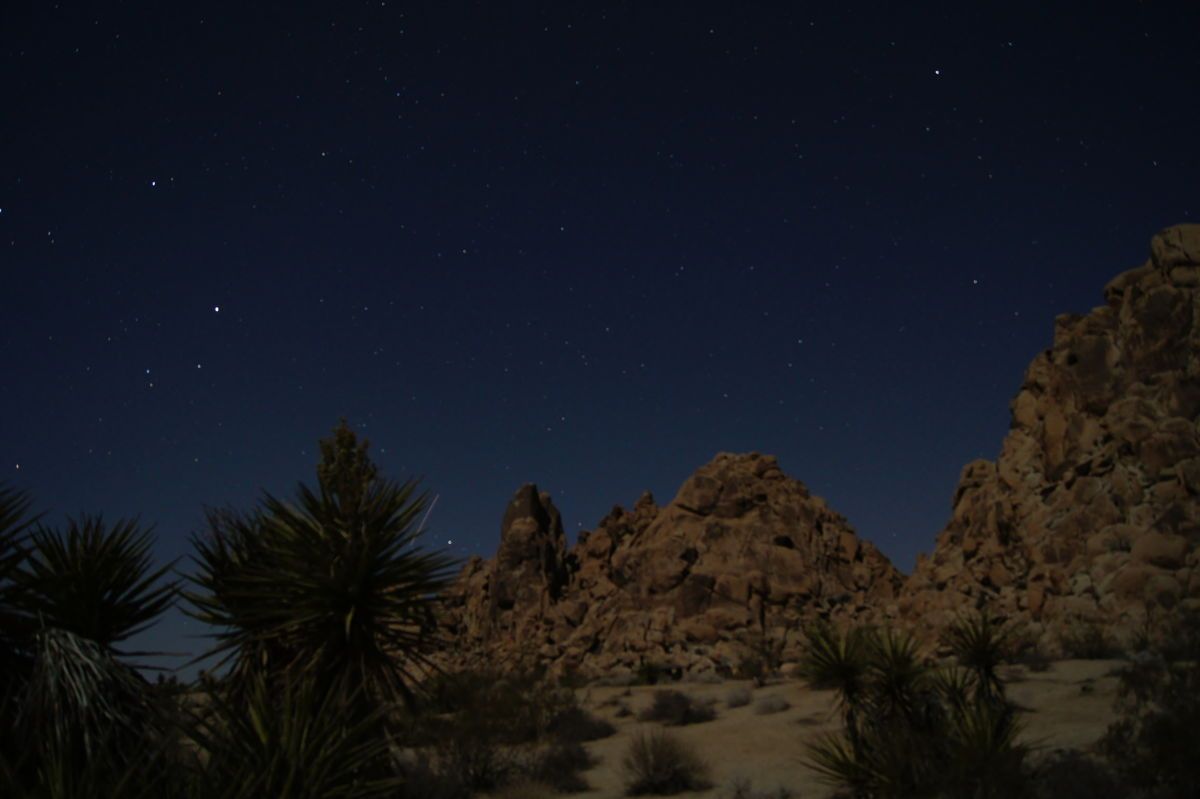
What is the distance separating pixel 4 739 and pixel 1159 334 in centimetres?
3009

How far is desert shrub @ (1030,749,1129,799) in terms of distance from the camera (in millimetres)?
10039

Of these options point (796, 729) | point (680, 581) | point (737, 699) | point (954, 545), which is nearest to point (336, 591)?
point (796, 729)

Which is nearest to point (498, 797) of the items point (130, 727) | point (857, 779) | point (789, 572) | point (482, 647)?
point (857, 779)

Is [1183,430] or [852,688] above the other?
[1183,430]

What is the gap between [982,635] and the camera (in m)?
14.2

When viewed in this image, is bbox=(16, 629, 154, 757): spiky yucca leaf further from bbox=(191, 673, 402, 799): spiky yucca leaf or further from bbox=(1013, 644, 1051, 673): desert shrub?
bbox=(1013, 644, 1051, 673): desert shrub

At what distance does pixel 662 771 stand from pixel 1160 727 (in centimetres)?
815

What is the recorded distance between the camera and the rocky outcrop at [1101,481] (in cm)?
2247

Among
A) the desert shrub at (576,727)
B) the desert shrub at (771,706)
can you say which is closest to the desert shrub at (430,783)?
the desert shrub at (576,727)

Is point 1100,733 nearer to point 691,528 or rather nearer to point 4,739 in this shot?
point 4,739

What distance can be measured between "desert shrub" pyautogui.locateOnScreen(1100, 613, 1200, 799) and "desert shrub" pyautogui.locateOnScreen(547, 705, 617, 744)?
12.0 m

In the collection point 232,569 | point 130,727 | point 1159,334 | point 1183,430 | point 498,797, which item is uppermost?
point 1159,334

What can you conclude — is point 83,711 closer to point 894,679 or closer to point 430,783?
point 430,783

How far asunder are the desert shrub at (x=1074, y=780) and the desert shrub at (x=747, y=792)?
3941mm
